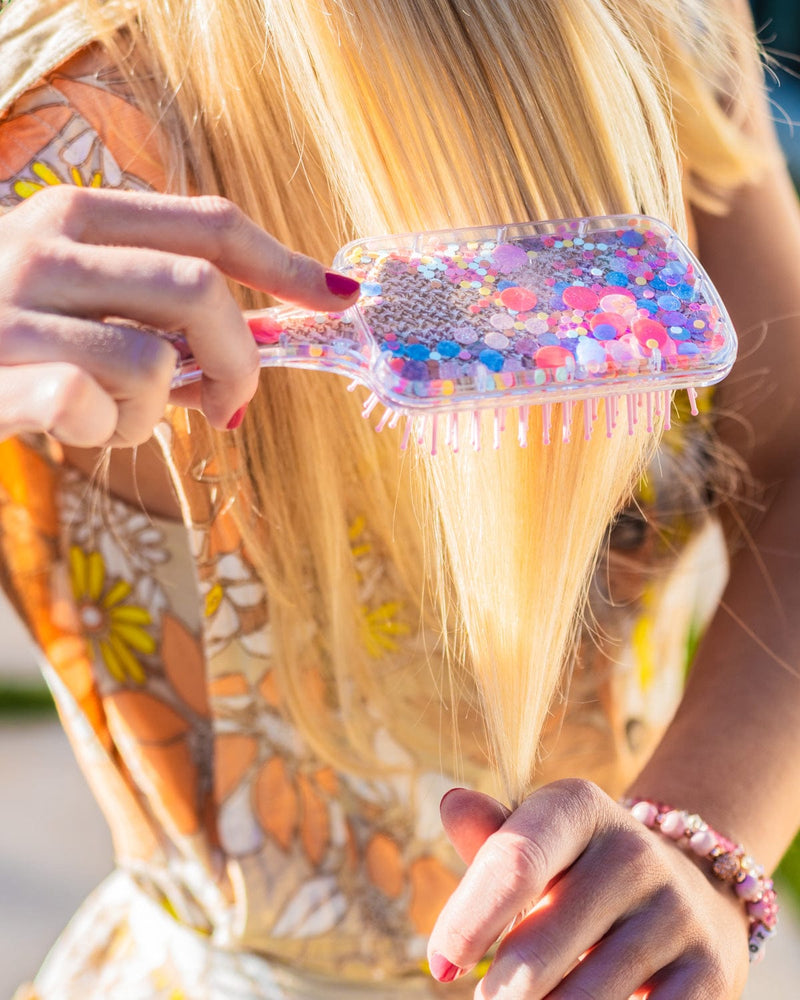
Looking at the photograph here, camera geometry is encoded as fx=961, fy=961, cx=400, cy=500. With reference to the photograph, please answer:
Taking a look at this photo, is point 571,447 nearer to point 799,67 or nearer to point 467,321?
point 467,321

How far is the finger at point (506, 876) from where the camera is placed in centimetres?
47

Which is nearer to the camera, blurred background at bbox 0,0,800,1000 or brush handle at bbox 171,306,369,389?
brush handle at bbox 171,306,369,389

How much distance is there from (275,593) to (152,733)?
16 centimetres

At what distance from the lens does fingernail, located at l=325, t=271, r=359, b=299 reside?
449 mm

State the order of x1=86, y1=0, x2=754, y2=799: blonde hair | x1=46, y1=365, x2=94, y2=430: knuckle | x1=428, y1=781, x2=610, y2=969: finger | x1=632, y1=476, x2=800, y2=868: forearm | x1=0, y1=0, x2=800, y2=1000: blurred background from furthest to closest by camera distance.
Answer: x1=0, y1=0, x2=800, y2=1000: blurred background < x1=632, y1=476, x2=800, y2=868: forearm < x1=86, y1=0, x2=754, y2=799: blonde hair < x1=428, y1=781, x2=610, y2=969: finger < x1=46, y1=365, x2=94, y2=430: knuckle

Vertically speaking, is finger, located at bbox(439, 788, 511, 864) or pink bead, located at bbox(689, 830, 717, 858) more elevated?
finger, located at bbox(439, 788, 511, 864)

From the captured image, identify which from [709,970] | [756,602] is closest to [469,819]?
[709,970]

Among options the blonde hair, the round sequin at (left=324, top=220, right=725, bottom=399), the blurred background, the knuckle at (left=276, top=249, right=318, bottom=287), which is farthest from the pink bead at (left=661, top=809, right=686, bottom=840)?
the blurred background

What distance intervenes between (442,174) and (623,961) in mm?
452

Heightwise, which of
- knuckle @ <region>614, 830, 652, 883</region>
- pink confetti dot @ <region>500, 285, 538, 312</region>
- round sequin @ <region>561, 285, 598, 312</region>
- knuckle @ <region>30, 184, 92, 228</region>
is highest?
knuckle @ <region>30, 184, 92, 228</region>

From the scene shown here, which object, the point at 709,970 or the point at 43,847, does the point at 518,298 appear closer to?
the point at 709,970

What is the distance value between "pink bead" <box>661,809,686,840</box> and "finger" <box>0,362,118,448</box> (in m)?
0.46

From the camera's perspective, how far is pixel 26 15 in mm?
649

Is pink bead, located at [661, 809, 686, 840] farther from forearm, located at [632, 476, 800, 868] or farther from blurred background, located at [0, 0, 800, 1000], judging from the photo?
blurred background, located at [0, 0, 800, 1000]
